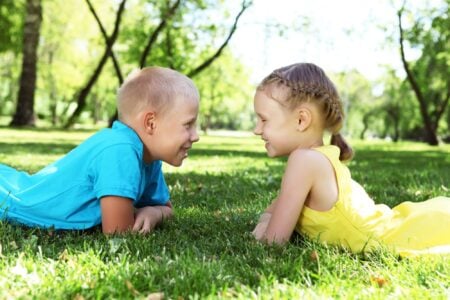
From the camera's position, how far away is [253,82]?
202 ft

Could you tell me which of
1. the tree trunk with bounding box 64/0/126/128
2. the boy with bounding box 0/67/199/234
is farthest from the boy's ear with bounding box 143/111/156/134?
the tree trunk with bounding box 64/0/126/128

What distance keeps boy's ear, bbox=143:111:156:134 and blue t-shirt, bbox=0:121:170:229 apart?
8 cm

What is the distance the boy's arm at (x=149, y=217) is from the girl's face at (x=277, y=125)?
897 mm

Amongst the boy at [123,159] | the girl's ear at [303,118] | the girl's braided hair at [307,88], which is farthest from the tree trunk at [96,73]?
the girl's ear at [303,118]

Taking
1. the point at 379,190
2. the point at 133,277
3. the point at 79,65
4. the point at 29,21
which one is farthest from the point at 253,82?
the point at 133,277

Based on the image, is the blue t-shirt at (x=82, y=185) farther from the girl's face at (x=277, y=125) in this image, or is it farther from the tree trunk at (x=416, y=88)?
the tree trunk at (x=416, y=88)

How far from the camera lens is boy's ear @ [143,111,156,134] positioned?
3545 millimetres

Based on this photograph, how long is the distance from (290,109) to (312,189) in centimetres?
48

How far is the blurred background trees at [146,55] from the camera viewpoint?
23578mm

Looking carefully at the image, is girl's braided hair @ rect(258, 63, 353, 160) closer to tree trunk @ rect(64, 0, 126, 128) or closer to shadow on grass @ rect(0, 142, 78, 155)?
shadow on grass @ rect(0, 142, 78, 155)

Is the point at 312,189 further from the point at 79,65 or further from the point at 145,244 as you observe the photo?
the point at 79,65

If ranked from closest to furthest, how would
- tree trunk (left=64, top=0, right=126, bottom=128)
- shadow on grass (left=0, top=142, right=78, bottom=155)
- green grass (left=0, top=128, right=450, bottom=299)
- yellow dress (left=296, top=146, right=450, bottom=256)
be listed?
green grass (left=0, top=128, right=450, bottom=299) → yellow dress (left=296, top=146, right=450, bottom=256) → shadow on grass (left=0, top=142, right=78, bottom=155) → tree trunk (left=64, top=0, right=126, bottom=128)

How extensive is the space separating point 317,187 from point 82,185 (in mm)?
1421

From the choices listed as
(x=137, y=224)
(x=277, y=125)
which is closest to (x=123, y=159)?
(x=137, y=224)
